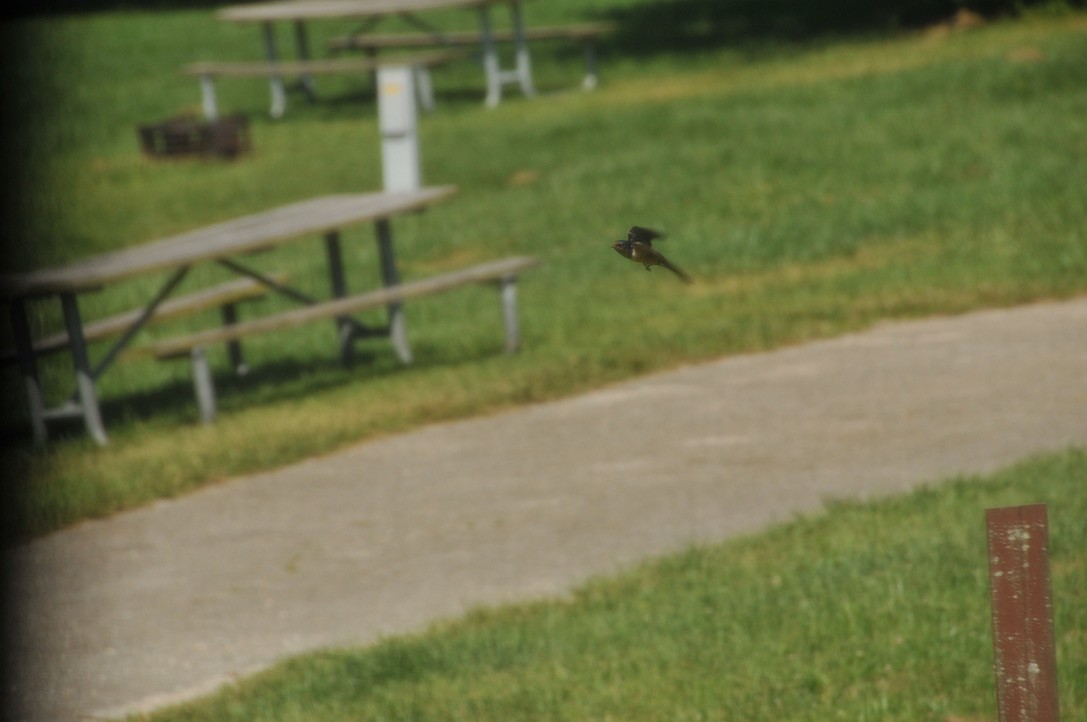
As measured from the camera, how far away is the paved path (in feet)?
18.5

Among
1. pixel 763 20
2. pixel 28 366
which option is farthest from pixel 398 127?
pixel 763 20

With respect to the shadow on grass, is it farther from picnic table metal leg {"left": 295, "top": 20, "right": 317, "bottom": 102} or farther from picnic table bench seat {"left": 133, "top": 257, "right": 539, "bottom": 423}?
picnic table bench seat {"left": 133, "top": 257, "right": 539, "bottom": 423}

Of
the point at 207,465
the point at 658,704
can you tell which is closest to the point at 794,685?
the point at 658,704

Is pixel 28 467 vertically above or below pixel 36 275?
below

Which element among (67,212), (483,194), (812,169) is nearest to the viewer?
(812,169)

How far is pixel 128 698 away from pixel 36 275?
11.9ft

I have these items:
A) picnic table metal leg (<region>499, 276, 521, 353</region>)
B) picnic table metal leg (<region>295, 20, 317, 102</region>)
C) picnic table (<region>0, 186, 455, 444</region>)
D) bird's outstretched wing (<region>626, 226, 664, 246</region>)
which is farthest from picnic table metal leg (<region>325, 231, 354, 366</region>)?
picnic table metal leg (<region>295, 20, 317, 102</region>)

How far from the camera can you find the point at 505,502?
22.5 feet

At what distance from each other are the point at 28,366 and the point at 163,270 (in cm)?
92

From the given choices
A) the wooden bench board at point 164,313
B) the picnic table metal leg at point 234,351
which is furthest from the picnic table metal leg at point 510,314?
the picnic table metal leg at point 234,351

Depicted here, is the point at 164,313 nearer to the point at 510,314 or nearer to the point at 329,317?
the point at 329,317

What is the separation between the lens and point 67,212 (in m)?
15.9

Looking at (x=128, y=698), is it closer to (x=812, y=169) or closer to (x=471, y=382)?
(x=471, y=382)

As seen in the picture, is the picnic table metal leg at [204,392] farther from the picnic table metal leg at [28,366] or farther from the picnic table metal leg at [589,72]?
the picnic table metal leg at [589,72]
